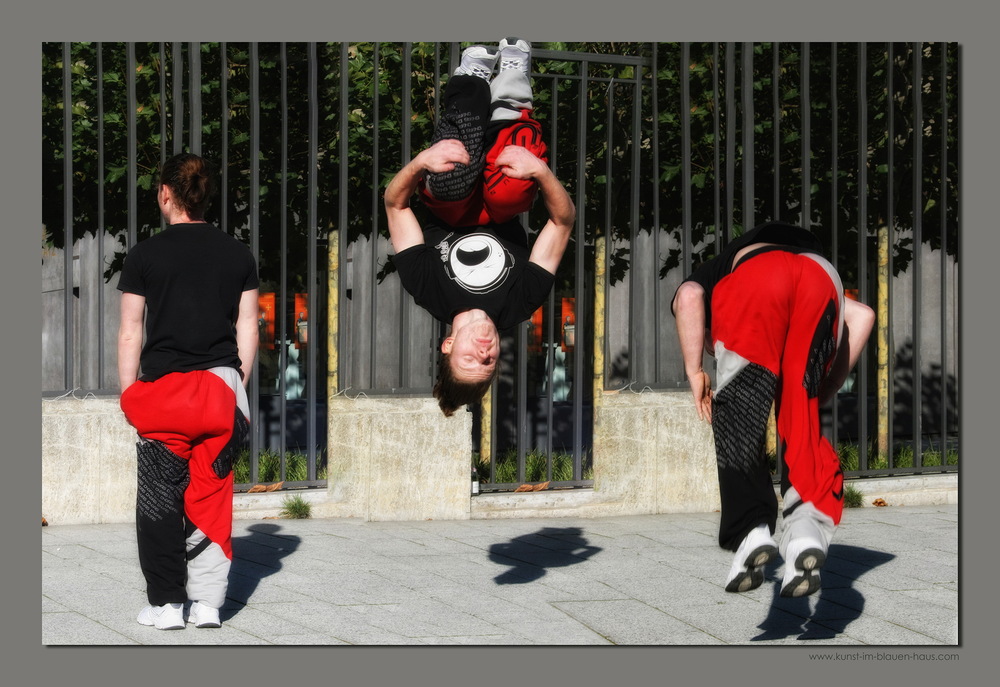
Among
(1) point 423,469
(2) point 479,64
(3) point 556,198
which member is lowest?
(1) point 423,469

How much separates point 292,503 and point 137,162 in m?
2.56

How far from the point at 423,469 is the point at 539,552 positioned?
1174 millimetres

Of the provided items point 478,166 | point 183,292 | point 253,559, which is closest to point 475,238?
point 478,166

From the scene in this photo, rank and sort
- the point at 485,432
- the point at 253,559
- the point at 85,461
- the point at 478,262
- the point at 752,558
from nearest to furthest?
the point at 752,558 < the point at 478,262 < the point at 253,559 < the point at 85,461 < the point at 485,432

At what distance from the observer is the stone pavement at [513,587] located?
5.43 meters

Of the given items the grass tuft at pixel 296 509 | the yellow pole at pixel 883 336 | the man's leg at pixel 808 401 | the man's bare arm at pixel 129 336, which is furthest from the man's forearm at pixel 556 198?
the yellow pole at pixel 883 336

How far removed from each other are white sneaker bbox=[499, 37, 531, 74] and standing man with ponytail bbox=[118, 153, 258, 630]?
1.39 metres

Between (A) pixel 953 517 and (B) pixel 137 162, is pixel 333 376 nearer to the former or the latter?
(B) pixel 137 162

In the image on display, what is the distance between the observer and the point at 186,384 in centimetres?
520

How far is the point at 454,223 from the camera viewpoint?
16.9 feet

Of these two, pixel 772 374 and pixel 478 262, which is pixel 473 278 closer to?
pixel 478 262

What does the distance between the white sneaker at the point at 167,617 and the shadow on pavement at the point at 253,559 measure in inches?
→ 12.1

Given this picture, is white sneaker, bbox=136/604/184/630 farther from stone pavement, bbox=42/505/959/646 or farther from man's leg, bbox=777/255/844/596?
man's leg, bbox=777/255/844/596

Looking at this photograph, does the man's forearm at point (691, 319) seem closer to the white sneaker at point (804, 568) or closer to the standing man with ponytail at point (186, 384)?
the white sneaker at point (804, 568)
